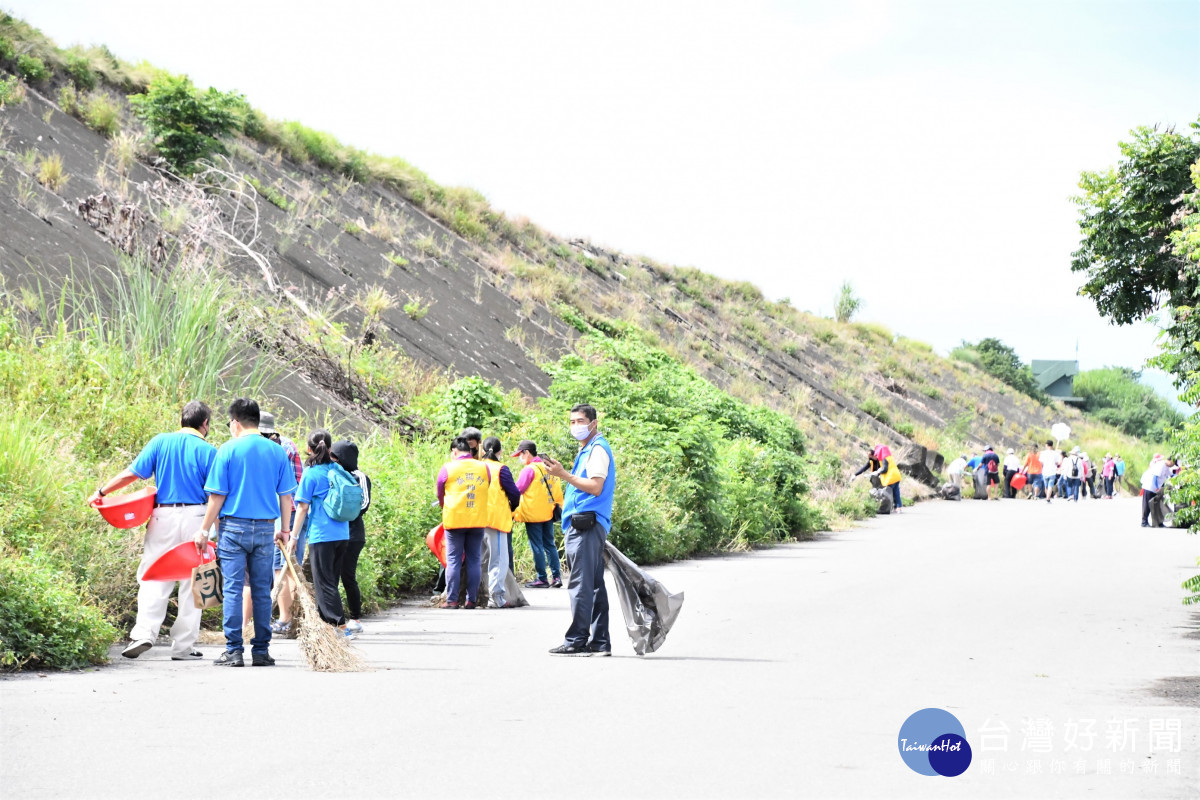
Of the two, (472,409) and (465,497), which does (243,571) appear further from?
(472,409)

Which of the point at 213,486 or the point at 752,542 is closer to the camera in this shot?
the point at 213,486

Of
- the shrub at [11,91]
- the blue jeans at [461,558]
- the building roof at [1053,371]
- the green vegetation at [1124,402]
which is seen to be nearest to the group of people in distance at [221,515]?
the blue jeans at [461,558]

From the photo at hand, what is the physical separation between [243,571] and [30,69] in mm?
19858

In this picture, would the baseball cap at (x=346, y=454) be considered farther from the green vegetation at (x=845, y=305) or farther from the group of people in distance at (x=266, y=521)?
the green vegetation at (x=845, y=305)

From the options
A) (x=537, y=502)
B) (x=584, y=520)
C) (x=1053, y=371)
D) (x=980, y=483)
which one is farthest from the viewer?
(x=1053, y=371)

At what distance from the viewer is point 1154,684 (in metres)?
8.34

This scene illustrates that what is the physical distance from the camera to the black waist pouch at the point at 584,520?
9.52m

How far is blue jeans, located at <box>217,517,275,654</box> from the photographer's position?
9023 mm

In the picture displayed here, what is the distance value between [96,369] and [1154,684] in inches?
426

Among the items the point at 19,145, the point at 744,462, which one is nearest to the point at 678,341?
the point at 744,462

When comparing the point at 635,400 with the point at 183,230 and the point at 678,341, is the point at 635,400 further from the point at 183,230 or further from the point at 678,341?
the point at 678,341

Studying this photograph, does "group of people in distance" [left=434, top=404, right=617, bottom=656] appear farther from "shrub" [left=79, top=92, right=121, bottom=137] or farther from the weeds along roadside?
"shrub" [left=79, top=92, right=121, bottom=137]

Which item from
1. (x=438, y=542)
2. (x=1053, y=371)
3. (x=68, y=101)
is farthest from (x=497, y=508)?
(x=1053, y=371)

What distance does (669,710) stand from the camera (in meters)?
7.35
